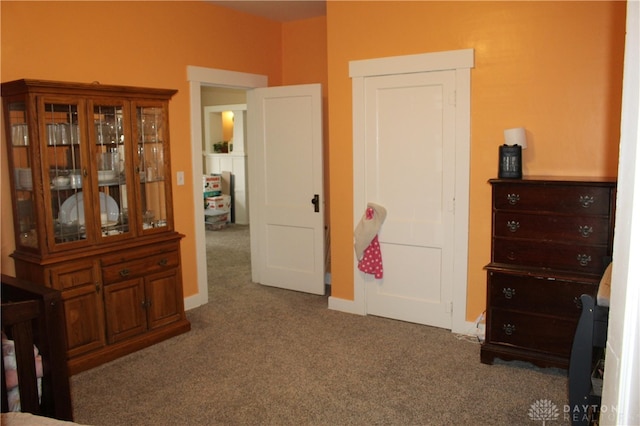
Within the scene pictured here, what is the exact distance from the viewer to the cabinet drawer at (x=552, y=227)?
3070 mm

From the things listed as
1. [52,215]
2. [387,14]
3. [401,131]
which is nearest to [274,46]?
[387,14]

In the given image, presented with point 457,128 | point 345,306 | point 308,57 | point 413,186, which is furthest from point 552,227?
point 308,57

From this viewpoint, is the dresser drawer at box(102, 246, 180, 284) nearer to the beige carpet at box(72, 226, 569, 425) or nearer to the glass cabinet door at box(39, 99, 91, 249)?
the glass cabinet door at box(39, 99, 91, 249)

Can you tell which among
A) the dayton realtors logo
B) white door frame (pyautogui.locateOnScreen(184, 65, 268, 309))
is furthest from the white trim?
the dayton realtors logo

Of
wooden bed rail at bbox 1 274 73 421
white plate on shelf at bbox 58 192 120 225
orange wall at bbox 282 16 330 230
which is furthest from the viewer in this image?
orange wall at bbox 282 16 330 230

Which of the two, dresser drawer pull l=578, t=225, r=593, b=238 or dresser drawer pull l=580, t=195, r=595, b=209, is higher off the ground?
dresser drawer pull l=580, t=195, r=595, b=209

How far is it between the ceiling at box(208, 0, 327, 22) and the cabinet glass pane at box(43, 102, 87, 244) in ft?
6.50

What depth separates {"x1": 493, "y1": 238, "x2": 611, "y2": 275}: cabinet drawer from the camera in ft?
10.2

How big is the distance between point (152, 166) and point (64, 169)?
675mm

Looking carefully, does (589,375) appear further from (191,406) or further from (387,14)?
(387,14)

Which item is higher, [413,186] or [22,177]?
[22,177]

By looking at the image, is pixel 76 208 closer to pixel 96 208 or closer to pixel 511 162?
pixel 96 208

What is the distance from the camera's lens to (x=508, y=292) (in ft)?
11.0

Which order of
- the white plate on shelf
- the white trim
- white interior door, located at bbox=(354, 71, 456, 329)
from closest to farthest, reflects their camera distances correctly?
the white plate on shelf, the white trim, white interior door, located at bbox=(354, 71, 456, 329)
